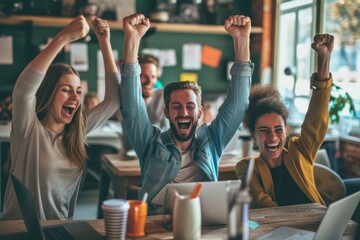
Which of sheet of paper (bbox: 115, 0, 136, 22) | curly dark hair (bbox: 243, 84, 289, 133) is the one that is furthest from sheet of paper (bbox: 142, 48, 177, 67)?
curly dark hair (bbox: 243, 84, 289, 133)

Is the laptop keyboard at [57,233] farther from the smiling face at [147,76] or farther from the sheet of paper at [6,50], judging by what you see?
the sheet of paper at [6,50]

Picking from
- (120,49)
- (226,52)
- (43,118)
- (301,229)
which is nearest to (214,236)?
(301,229)

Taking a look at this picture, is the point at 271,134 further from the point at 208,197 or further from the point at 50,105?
the point at 50,105

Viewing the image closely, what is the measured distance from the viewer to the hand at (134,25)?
191 centimetres

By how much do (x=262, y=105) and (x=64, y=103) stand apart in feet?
2.92

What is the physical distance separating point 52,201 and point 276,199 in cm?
96

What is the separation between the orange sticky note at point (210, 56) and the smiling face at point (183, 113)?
3756 millimetres

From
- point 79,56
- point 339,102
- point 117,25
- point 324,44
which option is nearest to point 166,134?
point 324,44

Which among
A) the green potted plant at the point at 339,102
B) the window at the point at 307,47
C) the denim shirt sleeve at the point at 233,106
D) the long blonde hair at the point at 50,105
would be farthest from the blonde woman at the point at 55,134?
the window at the point at 307,47

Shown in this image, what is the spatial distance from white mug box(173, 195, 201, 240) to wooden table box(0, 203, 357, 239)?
89mm

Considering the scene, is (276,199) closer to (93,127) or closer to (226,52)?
(93,127)

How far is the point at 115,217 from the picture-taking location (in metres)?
1.41

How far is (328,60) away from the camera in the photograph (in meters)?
2.01

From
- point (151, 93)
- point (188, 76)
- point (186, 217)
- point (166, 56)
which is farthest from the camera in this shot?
point (188, 76)
